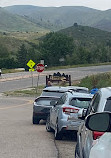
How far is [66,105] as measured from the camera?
12.6 meters

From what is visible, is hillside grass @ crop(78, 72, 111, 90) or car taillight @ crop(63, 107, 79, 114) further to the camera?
hillside grass @ crop(78, 72, 111, 90)

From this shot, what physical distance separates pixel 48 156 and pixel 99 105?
4.04 meters

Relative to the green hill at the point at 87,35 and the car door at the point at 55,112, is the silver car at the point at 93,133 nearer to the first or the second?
the car door at the point at 55,112

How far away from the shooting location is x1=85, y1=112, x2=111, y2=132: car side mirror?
4.26 m

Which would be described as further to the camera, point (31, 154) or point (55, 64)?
point (55, 64)

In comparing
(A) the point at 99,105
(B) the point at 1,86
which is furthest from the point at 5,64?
(A) the point at 99,105

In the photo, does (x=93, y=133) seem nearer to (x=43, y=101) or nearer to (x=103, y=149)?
(x=103, y=149)

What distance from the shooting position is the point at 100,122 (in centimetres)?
436

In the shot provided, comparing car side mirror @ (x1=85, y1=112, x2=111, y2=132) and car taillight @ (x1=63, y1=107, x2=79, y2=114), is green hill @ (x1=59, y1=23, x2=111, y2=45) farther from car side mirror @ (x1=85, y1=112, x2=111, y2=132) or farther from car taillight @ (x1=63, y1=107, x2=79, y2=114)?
car side mirror @ (x1=85, y1=112, x2=111, y2=132)

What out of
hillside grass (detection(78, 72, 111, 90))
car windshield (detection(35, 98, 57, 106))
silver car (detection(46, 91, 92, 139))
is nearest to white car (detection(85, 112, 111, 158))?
silver car (detection(46, 91, 92, 139))

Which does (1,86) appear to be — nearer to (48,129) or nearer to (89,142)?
(48,129)

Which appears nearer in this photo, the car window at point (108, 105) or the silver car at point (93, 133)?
the silver car at point (93, 133)

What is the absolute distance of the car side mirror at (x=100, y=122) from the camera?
4.26 meters

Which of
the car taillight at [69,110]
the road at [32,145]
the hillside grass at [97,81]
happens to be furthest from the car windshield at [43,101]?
the hillside grass at [97,81]
